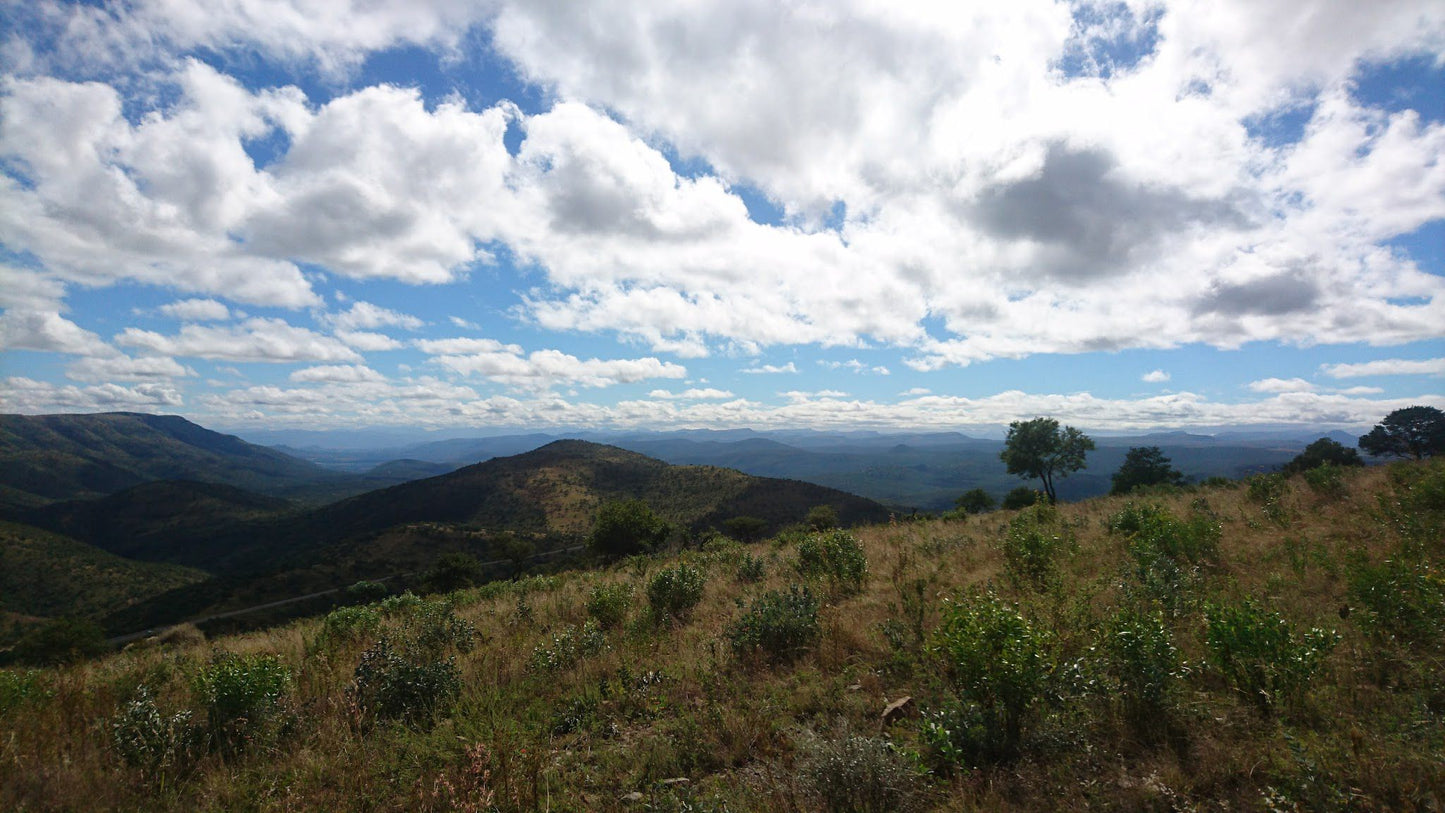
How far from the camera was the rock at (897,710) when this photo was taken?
505cm

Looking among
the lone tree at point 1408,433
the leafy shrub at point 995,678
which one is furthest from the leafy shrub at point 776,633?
the lone tree at point 1408,433

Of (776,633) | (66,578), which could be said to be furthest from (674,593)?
(66,578)

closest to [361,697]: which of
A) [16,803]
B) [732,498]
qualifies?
[16,803]

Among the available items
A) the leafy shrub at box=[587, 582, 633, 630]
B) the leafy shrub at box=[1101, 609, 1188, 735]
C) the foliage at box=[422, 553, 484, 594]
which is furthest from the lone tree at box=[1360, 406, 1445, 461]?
the foliage at box=[422, 553, 484, 594]

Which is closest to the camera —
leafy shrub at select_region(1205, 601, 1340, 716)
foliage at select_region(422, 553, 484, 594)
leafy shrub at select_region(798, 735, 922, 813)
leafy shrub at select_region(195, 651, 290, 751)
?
leafy shrub at select_region(798, 735, 922, 813)

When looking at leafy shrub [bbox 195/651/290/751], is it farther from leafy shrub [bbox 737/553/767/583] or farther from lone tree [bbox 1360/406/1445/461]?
lone tree [bbox 1360/406/1445/461]

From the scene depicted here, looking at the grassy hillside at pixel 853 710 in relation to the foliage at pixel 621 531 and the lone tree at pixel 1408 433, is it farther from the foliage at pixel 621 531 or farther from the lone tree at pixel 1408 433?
the lone tree at pixel 1408 433

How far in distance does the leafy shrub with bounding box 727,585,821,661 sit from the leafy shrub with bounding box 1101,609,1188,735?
3290mm

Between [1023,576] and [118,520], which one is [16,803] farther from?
[118,520]

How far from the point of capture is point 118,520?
188 m

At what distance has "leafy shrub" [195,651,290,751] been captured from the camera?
545cm

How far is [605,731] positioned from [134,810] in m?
3.78

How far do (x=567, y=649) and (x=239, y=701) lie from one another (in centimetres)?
349

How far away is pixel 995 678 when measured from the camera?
456 cm
